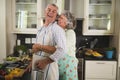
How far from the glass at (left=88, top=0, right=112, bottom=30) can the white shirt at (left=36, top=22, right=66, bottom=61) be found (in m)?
1.88

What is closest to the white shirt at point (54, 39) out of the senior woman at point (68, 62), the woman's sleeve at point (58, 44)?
the woman's sleeve at point (58, 44)

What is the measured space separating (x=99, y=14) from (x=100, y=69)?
3.56 feet

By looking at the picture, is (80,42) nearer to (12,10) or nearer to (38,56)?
(12,10)

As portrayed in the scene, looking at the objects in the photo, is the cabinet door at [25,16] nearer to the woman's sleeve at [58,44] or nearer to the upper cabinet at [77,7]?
the upper cabinet at [77,7]

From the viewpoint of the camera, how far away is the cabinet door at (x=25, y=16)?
3.61m

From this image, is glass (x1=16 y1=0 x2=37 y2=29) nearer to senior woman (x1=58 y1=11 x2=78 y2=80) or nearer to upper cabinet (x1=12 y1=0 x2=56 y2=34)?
upper cabinet (x1=12 y1=0 x2=56 y2=34)

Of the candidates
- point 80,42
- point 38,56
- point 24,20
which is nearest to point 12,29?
point 24,20

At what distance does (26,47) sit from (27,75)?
58.9 inches

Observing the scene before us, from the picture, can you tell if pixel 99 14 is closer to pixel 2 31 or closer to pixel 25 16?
pixel 25 16

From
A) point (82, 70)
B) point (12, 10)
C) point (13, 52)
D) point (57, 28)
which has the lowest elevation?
point (82, 70)

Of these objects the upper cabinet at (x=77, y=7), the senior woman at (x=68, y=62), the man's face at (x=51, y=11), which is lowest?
the senior woman at (x=68, y=62)

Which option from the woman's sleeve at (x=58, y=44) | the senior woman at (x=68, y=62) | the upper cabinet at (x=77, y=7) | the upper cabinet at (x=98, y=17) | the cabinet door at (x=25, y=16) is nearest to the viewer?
the woman's sleeve at (x=58, y=44)

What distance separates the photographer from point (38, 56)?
1.89m

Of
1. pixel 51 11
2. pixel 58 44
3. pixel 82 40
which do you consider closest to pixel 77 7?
pixel 82 40
